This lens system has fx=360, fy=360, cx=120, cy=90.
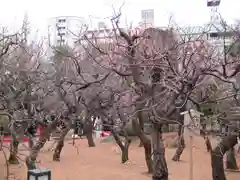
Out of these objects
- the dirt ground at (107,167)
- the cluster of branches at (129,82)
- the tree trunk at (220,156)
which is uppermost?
the cluster of branches at (129,82)

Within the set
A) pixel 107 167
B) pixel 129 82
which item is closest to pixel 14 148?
pixel 129 82

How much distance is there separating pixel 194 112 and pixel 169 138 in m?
13.2

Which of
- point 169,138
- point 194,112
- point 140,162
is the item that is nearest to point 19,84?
point 140,162

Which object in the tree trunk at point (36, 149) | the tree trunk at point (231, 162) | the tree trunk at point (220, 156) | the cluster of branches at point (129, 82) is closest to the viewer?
the cluster of branches at point (129, 82)

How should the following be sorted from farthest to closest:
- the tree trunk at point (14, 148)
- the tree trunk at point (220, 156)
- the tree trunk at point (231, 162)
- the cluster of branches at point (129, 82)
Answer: the tree trunk at point (231, 162)
the tree trunk at point (220, 156)
the cluster of branches at point (129, 82)
the tree trunk at point (14, 148)

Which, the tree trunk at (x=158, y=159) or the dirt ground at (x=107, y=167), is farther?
the dirt ground at (x=107, y=167)

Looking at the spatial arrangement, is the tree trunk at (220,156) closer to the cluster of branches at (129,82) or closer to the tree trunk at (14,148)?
the cluster of branches at (129,82)

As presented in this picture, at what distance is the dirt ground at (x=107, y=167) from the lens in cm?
1090

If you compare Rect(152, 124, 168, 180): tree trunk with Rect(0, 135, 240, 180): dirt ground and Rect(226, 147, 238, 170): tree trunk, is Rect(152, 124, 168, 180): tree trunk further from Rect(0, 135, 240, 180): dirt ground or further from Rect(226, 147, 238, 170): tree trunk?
Rect(226, 147, 238, 170): tree trunk

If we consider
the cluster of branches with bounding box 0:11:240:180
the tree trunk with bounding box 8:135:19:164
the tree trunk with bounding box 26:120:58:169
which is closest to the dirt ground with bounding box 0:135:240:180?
the tree trunk with bounding box 8:135:19:164

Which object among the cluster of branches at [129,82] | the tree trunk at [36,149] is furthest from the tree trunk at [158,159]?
the tree trunk at [36,149]

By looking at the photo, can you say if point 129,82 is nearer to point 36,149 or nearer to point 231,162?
point 36,149

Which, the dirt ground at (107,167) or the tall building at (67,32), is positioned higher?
the tall building at (67,32)

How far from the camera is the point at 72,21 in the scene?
53.0m
